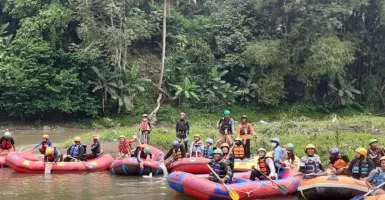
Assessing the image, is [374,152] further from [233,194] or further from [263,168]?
[233,194]

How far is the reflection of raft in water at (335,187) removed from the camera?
9.97 meters

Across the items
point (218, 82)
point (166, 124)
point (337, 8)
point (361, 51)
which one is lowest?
point (166, 124)

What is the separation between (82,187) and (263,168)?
168 inches

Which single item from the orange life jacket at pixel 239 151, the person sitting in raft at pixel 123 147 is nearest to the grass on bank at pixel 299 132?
the orange life jacket at pixel 239 151

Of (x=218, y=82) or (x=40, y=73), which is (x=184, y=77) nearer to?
(x=218, y=82)

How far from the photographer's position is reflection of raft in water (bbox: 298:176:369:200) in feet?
32.7

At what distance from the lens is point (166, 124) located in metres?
27.2

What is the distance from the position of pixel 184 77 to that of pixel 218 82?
1.99m


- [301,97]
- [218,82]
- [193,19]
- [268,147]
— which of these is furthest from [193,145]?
[193,19]

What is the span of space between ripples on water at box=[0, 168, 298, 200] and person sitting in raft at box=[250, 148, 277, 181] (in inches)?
28.2

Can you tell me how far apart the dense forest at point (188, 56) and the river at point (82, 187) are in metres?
12.3

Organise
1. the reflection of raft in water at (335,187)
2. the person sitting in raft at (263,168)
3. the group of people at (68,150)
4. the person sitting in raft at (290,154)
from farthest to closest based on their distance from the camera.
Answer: the group of people at (68,150)
the person sitting in raft at (290,154)
the person sitting in raft at (263,168)
the reflection of raft in water at (335,187)

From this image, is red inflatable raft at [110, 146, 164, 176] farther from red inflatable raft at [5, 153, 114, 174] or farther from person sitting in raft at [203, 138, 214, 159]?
person sitting in raft at [203, 138, 214, 159]

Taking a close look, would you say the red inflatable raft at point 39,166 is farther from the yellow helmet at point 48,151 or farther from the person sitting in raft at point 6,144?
the person sitting in raft at point 6,144
